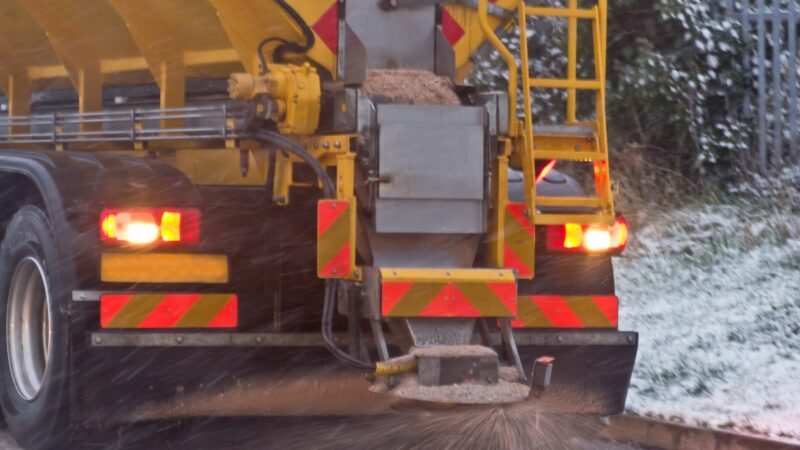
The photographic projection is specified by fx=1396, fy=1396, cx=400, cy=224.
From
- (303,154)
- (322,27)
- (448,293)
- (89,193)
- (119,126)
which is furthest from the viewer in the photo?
(119,126)

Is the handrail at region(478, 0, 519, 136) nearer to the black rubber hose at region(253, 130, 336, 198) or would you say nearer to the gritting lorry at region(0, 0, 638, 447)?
the gritting lorry at region(0, 0, 638, 447)

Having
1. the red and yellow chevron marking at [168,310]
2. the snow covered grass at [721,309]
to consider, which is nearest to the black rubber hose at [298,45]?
the red and yellow chevron marking at [168,310]

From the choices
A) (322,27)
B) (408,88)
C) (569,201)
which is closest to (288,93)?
(322,27)

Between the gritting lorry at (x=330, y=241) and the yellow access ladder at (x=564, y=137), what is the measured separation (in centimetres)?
1

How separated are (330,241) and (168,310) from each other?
2.39ft

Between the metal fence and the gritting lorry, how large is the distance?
5.73 metres

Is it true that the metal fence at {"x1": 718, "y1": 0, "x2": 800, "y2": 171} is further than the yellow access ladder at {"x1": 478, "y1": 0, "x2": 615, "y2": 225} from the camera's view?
Yes

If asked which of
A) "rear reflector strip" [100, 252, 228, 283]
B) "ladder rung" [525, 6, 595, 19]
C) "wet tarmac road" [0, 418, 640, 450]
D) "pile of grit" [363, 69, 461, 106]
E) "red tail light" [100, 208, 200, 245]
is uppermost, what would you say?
"ladder rung" [525, 6, 595, 19]

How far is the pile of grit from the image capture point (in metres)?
5.85

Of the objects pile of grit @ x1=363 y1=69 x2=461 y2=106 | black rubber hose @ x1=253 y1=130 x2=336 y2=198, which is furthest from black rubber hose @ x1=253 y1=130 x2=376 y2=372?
pile of grit @ x1=363 y1=69 x2=461 y2=106

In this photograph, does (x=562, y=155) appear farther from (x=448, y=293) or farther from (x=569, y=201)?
(x=448, y=293)

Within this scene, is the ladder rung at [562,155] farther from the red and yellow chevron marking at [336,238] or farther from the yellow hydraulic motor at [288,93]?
the yellow hydraulic motor at [288,93]

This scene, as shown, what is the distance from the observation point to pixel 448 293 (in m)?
5.48

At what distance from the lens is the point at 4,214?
6547 mm
